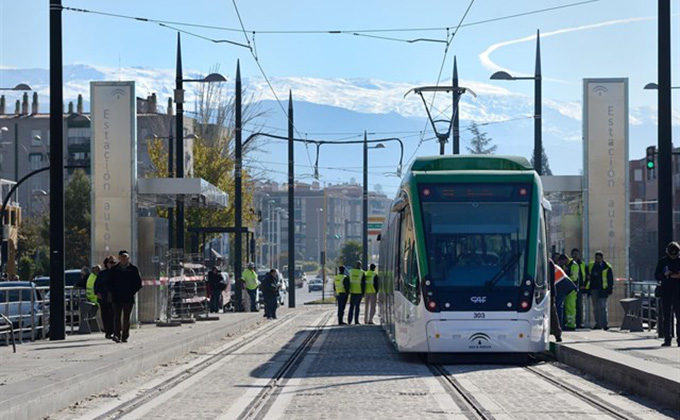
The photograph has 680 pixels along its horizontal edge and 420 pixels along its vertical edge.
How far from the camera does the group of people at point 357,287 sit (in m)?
38.2

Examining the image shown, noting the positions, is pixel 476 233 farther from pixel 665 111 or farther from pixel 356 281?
pixel 356 281

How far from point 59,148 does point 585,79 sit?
47.8ft

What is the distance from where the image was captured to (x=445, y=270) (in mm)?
20922

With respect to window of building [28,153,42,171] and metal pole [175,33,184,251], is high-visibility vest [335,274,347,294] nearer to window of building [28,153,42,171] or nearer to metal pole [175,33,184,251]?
metal pole [175,33,184,251]

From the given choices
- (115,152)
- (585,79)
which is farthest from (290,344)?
(585,79)

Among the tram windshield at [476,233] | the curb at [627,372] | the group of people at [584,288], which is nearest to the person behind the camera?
the curb at [627,372]

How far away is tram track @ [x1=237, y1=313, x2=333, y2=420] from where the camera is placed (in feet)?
45.8

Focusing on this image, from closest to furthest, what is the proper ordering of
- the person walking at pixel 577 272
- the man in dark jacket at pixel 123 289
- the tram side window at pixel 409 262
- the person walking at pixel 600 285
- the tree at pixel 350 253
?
the tram side window at pixel 409 262 → the man in dark jacket at pixel 123 289 → the person walking at pixel 600 285 → the person walking at pixel 577 272 → the tree at pixel 350 253

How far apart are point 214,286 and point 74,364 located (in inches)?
1052

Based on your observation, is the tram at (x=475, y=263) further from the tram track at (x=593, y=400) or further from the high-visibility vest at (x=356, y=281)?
the high-visibility vest at (x=356, y=281)

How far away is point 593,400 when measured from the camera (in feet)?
50.1

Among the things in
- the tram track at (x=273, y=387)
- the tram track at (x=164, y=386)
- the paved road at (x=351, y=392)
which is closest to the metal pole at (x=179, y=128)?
the tram track at (x=164, y=386)

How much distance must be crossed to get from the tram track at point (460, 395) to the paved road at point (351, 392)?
0.04ft

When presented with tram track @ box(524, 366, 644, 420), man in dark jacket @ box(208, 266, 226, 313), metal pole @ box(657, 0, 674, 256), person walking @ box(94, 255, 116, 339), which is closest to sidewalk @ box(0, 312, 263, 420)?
person walking @ box(94, 255, 116, 339)
